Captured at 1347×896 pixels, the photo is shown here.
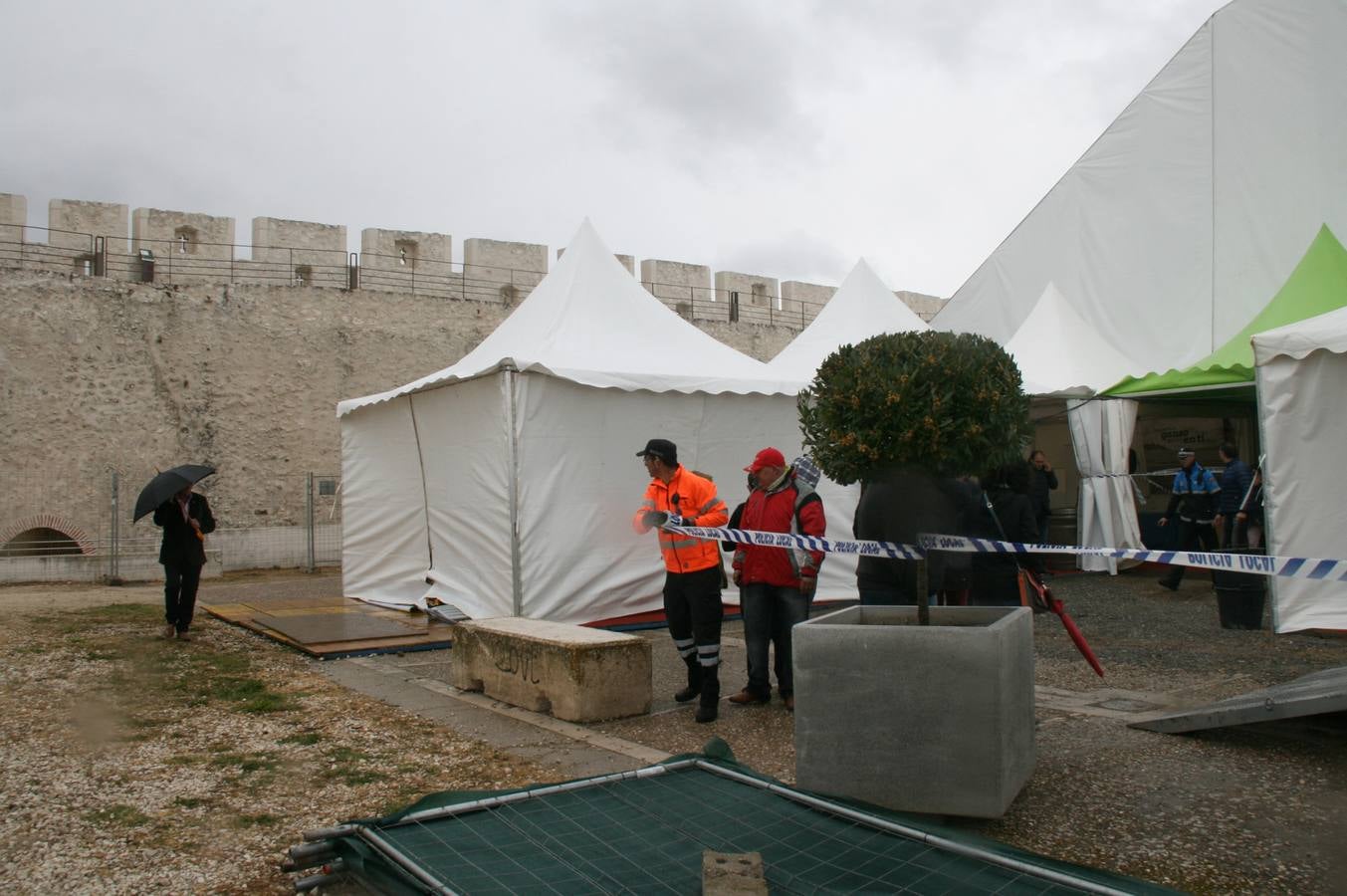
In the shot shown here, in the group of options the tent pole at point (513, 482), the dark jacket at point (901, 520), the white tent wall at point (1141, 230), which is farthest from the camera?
the white tent wall at point (1141, 230)

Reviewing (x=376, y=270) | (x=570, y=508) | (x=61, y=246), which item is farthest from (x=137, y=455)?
(x=570, y=508)

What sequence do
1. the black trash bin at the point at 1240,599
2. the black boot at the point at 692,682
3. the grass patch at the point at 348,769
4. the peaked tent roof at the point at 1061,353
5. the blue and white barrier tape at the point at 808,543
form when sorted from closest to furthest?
the blue and white barrier tape at the point at 808,543, the grass patch at the point at 348,769, the black boot at the point at 692,682, the black trash bin at the point at 1240,599, the peaked tent roof at the point at 1061,353

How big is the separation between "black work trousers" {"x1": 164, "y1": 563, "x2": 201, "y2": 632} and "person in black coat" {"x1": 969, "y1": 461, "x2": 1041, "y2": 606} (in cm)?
685

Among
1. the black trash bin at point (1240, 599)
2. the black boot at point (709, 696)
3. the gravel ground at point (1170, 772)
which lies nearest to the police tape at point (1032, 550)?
the black boot at point (709, 696)

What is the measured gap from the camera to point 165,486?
868cm

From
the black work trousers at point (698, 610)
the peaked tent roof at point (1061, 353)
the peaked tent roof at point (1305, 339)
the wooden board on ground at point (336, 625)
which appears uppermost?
the peaked tent roof at point (1061, 353)

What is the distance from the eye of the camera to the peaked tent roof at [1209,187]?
1323cm

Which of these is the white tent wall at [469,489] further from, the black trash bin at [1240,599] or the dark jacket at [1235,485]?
the dark jacket at [1235,485]

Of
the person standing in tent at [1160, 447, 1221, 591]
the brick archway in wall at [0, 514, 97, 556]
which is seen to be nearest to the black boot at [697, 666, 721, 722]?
the person standing in tent at [1160, 447, 1221, 591]

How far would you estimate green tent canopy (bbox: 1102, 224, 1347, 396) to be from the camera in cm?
1092

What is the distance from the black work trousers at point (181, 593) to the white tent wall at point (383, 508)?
2340mm

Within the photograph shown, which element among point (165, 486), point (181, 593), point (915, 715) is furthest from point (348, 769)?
A: point (181, 593)

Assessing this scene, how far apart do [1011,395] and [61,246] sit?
20360mm

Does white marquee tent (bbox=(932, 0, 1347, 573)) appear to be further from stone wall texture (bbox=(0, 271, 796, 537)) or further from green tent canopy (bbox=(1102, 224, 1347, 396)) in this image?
stone wall texture (bbox=(0, 271, 796, 537))
